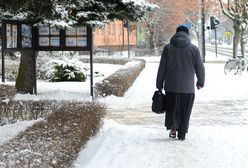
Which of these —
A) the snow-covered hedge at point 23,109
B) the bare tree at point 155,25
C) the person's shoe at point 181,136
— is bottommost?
the person's shoe at point 181,136

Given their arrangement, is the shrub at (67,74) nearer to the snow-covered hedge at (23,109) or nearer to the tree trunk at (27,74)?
the tree trunk at (27,74)

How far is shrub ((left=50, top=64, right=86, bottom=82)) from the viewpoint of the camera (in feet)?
64.4

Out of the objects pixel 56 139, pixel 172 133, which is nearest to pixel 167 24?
pixel 172 133

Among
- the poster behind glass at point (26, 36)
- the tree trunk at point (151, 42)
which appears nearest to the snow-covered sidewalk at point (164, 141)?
the poster behind glass at point (26, 36)

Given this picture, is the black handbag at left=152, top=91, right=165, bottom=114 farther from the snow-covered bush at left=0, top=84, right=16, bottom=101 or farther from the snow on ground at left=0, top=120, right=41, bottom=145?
the snow-covered bush at left=0, top=84, right=16, bottom=101

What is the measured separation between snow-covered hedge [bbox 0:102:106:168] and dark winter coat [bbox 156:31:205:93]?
1.17 m

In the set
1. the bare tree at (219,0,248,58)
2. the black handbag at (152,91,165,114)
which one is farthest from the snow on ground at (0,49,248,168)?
the bare tree at (219,0,248,58)

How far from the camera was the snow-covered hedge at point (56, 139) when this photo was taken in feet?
15.8

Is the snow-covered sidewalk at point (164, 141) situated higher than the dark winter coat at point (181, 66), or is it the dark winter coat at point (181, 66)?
the dark winter coat at point (181, 66)

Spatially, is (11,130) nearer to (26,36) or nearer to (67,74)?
(26,36)

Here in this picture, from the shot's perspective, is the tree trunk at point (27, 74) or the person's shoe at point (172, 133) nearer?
the person's shoe at point (172, 133)

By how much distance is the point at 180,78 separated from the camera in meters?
7.74

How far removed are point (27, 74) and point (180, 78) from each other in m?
6.65

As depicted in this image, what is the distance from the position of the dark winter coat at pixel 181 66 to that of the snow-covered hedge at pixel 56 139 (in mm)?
1166
